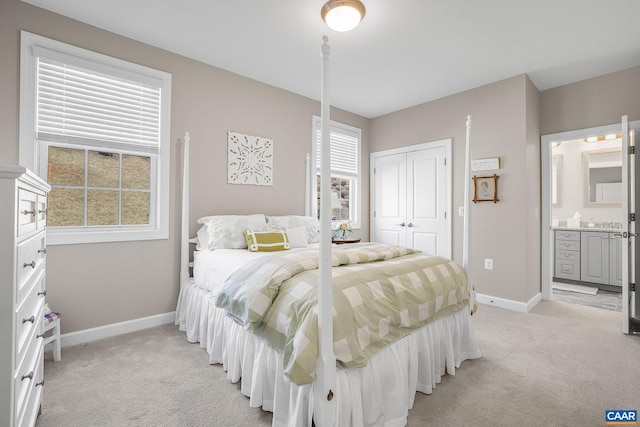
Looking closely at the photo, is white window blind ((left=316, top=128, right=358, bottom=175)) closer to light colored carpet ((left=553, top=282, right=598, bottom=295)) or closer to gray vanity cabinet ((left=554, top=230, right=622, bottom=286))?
gray vanity cabinet ((left=554, top=230, right=622, bottom=286))

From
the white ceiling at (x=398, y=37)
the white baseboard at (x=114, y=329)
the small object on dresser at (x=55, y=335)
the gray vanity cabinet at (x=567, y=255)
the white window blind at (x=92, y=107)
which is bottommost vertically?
the white baseboard at (x=114, y=329)

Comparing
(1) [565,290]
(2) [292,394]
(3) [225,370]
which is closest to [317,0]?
(2) [292,394]

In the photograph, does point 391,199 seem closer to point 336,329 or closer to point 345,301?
point 345,301

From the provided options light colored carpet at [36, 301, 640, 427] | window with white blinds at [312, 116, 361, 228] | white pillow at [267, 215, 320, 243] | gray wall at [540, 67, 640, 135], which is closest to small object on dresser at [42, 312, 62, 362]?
light colored carpet at [36, 301, 640, 427]

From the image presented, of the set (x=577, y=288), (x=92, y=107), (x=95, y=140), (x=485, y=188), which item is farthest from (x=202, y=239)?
(x=577, y=288)

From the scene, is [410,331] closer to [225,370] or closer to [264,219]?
[225,370]

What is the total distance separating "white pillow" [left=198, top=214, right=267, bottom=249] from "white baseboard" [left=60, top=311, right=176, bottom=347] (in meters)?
0.86

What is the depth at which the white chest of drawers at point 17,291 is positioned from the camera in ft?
2.98

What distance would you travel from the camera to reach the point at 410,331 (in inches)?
68.6

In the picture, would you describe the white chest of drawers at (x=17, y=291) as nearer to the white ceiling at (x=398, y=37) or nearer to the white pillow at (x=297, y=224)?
the white ceiling at (x=398, y=37)

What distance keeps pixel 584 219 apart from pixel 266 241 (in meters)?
5.16

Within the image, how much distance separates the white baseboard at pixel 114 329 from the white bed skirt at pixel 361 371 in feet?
2.56

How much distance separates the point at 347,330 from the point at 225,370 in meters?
1.17

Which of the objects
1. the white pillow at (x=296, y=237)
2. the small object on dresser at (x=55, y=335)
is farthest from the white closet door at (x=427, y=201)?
the small object on dresser at (x=55, y=335)
